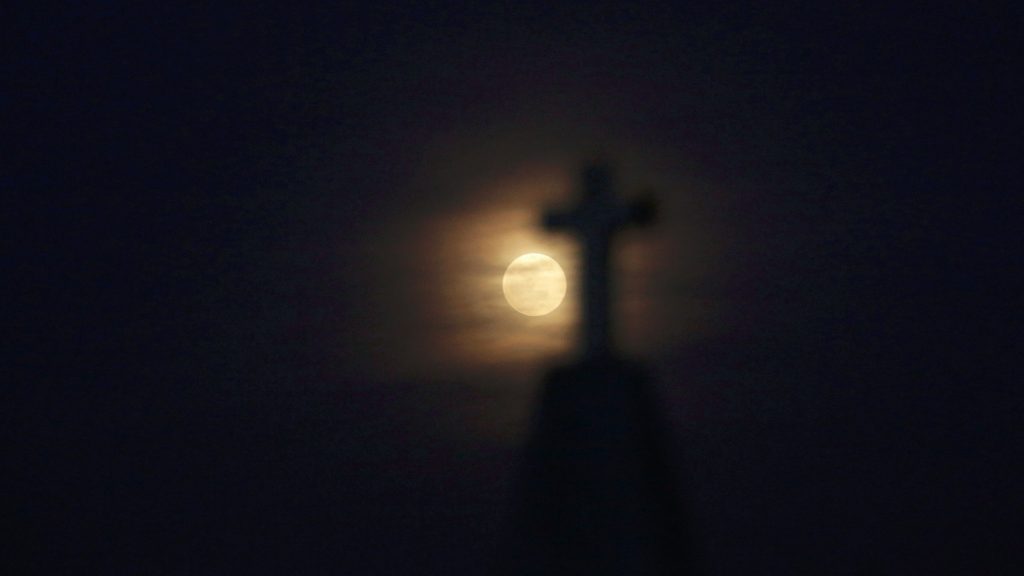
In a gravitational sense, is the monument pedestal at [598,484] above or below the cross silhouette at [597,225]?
below

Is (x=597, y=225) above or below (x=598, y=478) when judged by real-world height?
above

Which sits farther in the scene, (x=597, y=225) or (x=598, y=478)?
(x=597, y=225)

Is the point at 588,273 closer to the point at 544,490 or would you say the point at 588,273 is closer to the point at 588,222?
the point at 588,222

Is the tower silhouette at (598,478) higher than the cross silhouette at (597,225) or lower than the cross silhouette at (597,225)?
lower

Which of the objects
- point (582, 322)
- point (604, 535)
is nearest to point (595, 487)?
point (604, 535)

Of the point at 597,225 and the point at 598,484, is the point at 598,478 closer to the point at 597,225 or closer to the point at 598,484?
the point at 598,484

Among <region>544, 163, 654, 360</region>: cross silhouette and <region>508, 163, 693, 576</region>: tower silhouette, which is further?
<region>544, 163, 654, 360</region>: cross silhouette

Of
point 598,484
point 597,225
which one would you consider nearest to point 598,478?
point 598,484

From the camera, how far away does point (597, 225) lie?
621cm

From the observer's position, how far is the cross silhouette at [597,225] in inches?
237

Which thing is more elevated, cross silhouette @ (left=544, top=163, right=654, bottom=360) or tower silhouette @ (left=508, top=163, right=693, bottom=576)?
cross silhouette @ (left=544, top=163, right=654, bottom=360)

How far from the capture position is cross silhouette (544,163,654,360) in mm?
6023

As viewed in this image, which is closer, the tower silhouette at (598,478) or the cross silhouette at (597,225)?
Result: the tower silhouette at (598,478)

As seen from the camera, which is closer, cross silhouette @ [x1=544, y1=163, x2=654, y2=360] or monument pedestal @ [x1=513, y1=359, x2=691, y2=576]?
monument pedestal @ [x1=513, y1=359, x2=691, y2=576]
